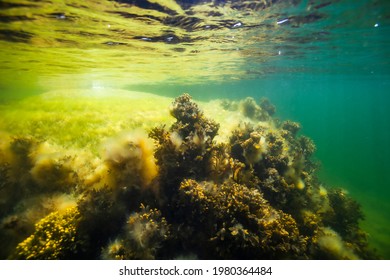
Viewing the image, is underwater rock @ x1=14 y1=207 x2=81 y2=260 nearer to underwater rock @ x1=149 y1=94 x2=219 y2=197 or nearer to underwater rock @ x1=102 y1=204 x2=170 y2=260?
underwater rock @ x1=102 y1=204 x2=170 y2=260

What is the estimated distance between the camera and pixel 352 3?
34.7 ft

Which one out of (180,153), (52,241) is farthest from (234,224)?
(52,241)

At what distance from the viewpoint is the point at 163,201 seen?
6.78 m

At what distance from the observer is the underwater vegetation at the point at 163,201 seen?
18.7 feet

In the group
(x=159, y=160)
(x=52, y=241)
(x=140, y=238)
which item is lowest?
(x=52, y=241)

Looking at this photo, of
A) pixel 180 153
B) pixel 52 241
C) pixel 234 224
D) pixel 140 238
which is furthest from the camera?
pixel 180 153

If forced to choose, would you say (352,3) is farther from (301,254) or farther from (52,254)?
(52,254)

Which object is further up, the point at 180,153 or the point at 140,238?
the point at 180,153

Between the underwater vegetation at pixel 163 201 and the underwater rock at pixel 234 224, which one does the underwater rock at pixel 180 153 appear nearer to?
the underwater vegetation at pixel 163 201

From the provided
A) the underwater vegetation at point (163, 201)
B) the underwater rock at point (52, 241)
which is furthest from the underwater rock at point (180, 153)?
the underwater rock at point (52, 241)

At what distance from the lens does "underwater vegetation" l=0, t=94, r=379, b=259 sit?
225 inches

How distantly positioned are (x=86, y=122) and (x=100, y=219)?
7377 millimetres

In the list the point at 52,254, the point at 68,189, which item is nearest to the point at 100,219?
the point at 52,254

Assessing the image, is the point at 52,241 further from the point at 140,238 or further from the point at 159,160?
the point at 159,160
